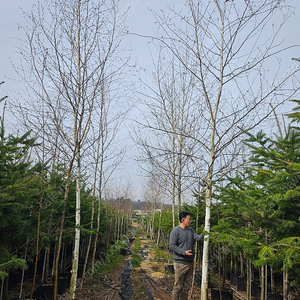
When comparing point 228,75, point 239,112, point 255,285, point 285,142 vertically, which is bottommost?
point 255,285

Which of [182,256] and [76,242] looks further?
[76,242]

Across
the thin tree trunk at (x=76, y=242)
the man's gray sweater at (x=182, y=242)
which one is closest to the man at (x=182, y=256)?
the man's gray sweater at (x=182, y=242)

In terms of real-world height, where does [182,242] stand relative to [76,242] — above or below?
above

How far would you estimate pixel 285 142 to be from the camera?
321 centimetres

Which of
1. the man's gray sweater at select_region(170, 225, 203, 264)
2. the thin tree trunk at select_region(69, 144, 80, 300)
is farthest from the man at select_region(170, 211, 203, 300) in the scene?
the thin tree trunk at select_region(69, 144, 80, 300)

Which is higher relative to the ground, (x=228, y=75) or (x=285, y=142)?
(x=228, y=75)

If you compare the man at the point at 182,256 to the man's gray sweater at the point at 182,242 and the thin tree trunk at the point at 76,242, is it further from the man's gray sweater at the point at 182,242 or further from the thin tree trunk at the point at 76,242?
the thin tree trunk at the point at 76,242

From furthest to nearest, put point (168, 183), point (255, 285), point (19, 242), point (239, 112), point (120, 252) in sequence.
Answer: point (120, 252)
point (168, 183)
point (255, 285)
point (19, 242)
point (239, 112)

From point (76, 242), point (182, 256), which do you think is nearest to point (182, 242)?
point (182, 256)

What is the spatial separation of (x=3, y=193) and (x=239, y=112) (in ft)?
11.7

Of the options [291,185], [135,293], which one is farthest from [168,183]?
[291,185]

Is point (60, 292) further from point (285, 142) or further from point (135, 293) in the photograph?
point (285, 142)

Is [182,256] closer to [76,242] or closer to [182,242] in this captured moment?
[182,242]

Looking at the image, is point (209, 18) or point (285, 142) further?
point (209, 18)
